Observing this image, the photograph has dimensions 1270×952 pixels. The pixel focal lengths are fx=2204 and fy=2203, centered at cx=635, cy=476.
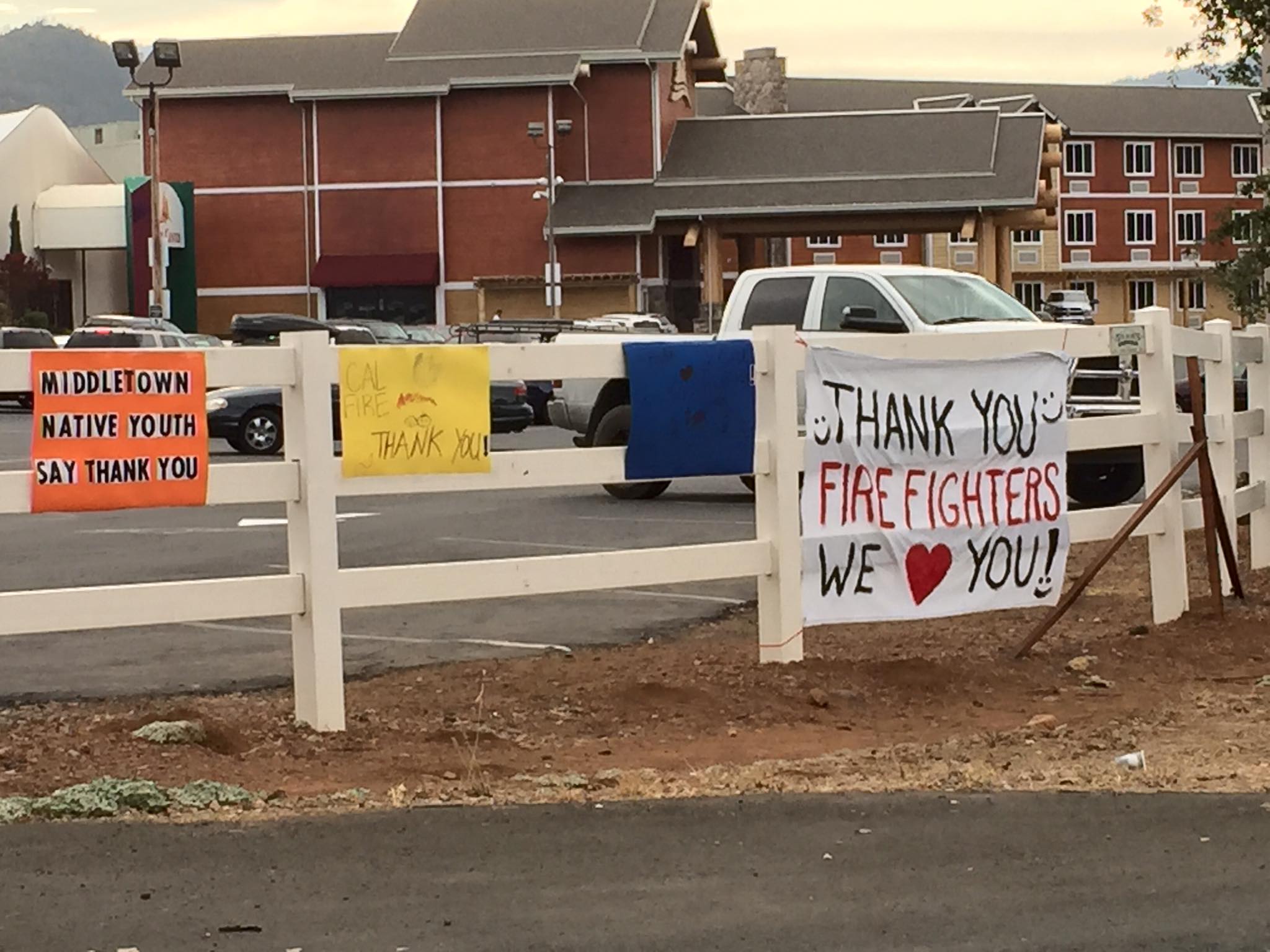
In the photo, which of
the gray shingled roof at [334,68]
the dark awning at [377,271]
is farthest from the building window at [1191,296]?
the dark awning at [377,271]

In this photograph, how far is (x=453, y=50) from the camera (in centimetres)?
6662

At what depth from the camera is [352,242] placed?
66.0 meters

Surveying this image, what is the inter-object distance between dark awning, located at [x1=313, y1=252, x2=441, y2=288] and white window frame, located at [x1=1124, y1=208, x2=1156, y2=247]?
44.2m

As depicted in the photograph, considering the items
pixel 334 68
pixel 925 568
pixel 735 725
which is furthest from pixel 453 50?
pixel 735 725

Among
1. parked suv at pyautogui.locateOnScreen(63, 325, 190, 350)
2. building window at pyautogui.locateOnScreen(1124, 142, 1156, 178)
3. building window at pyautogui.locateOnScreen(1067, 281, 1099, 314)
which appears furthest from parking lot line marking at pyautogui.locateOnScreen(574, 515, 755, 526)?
building window at pyautogui.locateOnScreen(1124, 142, 1156, 178)

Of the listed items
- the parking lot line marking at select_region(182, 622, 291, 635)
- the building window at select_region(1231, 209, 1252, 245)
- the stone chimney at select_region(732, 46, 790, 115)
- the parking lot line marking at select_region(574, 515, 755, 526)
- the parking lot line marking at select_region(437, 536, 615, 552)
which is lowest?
the parking lot line marking at select_region(182, 622, 291, 635)

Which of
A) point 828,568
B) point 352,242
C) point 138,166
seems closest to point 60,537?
point 828,568

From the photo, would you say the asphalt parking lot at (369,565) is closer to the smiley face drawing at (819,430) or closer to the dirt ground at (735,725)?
the dirt ground at (735,725)

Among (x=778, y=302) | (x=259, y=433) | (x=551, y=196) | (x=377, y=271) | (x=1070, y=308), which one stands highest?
(x=551, y=196)

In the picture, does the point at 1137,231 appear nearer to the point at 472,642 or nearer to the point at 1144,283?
the point at 1144,283

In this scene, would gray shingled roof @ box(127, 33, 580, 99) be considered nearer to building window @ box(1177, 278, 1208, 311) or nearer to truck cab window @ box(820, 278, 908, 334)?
building window @ box(1177, 278, 1208, 311)

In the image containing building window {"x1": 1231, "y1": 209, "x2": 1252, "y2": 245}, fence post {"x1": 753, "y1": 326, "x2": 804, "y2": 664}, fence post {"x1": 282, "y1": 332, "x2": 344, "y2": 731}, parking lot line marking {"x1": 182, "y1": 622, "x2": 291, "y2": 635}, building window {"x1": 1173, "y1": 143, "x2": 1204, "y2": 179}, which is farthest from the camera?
building window {"x1": 1173, "y1": 143, "x2": 1204, "y2": 179}

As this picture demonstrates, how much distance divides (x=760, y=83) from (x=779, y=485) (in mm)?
86109

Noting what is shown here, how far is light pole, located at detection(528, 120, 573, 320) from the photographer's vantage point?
61.2m
